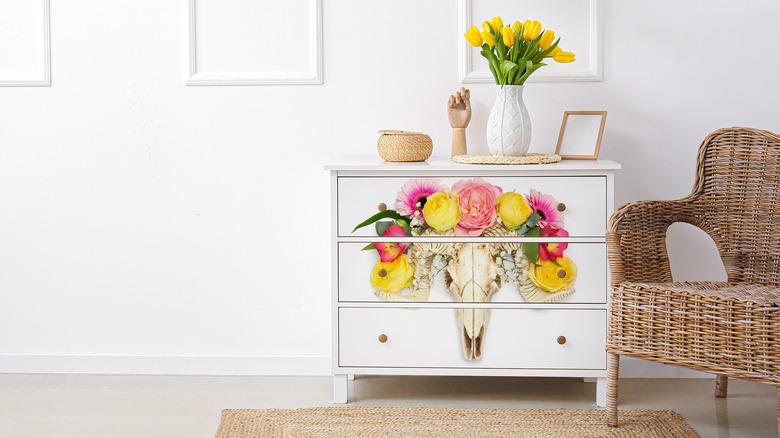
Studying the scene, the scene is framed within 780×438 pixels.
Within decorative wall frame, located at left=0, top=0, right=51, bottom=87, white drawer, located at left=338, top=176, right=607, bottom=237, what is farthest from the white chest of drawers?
decorative wall frame, located at left=0, top=0, right=51, bottom=87

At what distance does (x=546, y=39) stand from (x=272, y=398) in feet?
4.74

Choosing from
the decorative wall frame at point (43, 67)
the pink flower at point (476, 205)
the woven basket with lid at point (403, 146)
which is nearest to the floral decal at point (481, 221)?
the pink flower at point (476, 205)

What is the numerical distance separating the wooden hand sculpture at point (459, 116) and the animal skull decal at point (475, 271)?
397 mm

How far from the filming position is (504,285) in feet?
8.21

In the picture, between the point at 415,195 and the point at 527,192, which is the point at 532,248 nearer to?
the point at 527,192

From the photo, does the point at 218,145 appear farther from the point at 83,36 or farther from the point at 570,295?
the point at 570,295

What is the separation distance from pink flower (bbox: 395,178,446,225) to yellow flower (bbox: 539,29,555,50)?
0.55 metres

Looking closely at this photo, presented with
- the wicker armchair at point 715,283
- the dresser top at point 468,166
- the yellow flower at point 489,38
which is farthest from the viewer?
the yellow flower at point 489,38

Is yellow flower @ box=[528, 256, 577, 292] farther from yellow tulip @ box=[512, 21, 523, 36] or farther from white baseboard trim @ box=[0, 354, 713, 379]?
white baseboard trim @ box=[0, 354, 713, 379]

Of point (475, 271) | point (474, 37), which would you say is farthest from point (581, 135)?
point (475, 271)

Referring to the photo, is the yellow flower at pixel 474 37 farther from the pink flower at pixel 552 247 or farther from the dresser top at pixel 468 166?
the pink flower at pixel 552 247

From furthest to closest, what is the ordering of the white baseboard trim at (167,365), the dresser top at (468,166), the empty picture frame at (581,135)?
the white baseboard trim at (167,365), the empty picture frame at (581,135), the dresser top at (468,166)

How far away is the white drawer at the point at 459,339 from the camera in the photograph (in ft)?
8.25

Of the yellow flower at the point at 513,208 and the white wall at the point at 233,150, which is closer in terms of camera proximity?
the yellow flower at the point at 513,208
